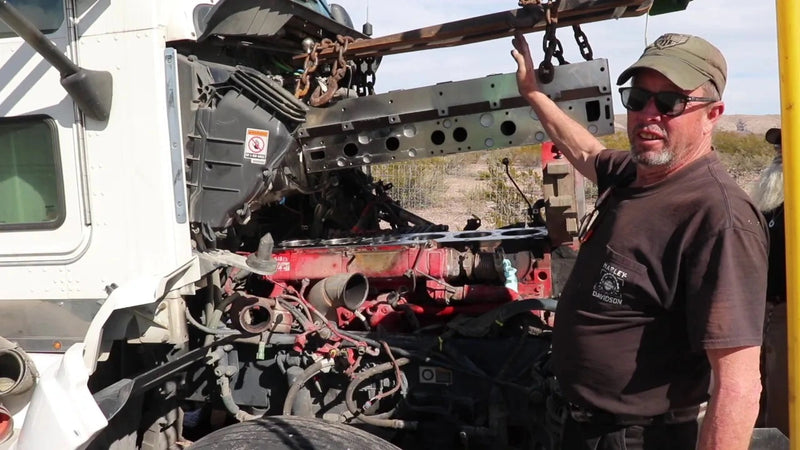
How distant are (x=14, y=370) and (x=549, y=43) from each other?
7.72 ft

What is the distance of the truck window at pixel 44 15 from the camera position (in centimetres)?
273

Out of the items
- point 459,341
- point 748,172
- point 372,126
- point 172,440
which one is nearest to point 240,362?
point 172,440

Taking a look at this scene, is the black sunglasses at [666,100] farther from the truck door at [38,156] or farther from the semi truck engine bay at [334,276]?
the truck door at [38,156]

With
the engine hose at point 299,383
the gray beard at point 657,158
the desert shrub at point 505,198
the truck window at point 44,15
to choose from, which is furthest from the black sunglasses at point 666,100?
the desert shrub at point 505,198

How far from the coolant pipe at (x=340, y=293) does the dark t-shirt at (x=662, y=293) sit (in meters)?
1.24

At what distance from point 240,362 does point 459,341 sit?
99 cm

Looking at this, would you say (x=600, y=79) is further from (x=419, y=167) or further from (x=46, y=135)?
(x=419, y=167)

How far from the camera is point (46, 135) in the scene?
280cm

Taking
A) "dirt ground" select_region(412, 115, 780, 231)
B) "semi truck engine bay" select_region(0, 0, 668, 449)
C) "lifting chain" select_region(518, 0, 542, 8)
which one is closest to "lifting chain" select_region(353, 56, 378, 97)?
"semi truck engine bay" select_region(0, 0, 668, 449)

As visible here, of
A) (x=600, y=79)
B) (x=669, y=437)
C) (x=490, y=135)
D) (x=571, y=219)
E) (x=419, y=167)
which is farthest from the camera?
(x=419, y=167)

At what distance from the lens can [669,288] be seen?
2.11 m

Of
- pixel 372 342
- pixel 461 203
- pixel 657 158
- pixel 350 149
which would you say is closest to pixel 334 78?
pixel 350 149

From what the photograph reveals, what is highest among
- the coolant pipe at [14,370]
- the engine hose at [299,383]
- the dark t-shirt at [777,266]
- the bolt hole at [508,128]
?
the bolt hole at [508,128]

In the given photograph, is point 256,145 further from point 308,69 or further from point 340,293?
point 340,293
